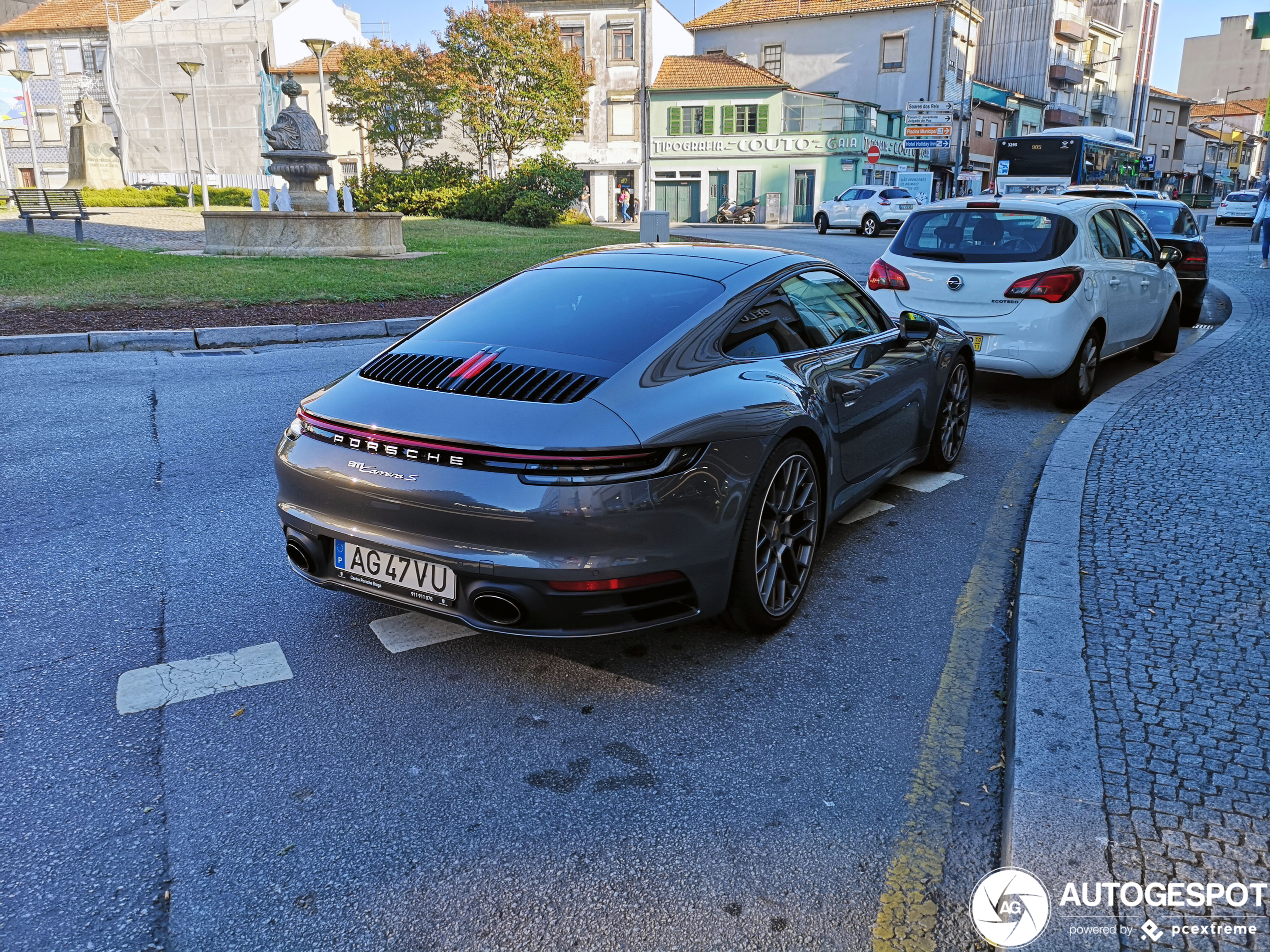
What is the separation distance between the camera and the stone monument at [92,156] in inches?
1638

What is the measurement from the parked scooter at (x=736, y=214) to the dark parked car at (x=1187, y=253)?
34.7 metres

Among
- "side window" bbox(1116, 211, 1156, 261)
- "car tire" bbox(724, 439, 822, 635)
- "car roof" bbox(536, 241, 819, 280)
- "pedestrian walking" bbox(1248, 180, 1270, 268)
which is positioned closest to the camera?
"car tire" bbox(724, 439, 822, 635)

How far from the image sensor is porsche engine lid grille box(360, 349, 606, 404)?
3.18m

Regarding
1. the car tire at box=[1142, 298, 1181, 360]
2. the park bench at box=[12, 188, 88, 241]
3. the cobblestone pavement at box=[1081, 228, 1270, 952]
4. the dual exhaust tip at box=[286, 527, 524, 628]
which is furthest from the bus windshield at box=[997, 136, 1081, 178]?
the dual exhaust tip at box=[286, 527, 524, 628]

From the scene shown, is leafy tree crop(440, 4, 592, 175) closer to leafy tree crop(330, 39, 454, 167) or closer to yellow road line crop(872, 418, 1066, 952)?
leafy tree crop(330, 39, 454, 167)

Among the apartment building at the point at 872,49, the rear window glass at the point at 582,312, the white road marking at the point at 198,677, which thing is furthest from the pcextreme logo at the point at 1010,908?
the apartment building at the point at 872,49

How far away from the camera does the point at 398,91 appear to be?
134 ft

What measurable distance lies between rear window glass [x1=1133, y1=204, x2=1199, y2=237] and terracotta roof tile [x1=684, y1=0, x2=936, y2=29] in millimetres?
41719

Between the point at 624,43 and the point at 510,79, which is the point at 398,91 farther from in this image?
the point at 624,43

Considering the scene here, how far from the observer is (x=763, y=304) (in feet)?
13.0

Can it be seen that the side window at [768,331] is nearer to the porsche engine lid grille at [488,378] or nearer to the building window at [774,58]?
the porsche engine lid grille at [488,378]

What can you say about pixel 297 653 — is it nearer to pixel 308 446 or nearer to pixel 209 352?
pixel 308 446

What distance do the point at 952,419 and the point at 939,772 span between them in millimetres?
3334

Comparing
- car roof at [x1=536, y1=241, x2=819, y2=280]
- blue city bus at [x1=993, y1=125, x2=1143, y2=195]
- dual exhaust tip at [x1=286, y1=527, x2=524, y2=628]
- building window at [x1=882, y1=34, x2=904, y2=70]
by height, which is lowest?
dual exhaust tip at [x1=286, y1=527, x2=524, y2=628]
